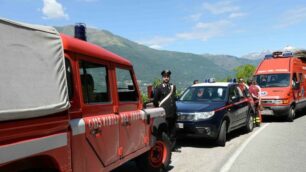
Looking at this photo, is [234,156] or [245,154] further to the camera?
[245,154]

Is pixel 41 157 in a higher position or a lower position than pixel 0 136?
lower

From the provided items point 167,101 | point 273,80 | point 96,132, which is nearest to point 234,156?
point 167,101

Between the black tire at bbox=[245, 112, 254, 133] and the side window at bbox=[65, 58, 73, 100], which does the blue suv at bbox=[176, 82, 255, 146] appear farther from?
the side window at bbox=[65, 58, 73, 100]

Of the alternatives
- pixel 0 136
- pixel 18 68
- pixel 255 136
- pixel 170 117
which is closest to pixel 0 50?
pixel 18 68

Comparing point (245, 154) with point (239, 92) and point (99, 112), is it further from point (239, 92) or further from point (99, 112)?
point (99, 112)

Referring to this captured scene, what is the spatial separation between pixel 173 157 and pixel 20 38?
19.3 feet

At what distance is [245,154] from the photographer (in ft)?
28.9

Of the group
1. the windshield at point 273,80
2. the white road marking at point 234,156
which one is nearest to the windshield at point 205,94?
the white road marking at point 234,156

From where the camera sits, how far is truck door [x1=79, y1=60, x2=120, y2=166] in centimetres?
445

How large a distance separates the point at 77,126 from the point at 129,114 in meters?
1.57

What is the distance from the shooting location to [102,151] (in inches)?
182

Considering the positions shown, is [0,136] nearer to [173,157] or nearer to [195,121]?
[173,157]

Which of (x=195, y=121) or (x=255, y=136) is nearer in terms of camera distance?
(x=195, y=121)

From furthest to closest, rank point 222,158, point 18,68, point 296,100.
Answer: point 296,100 < point 222,158 < point 18,68
